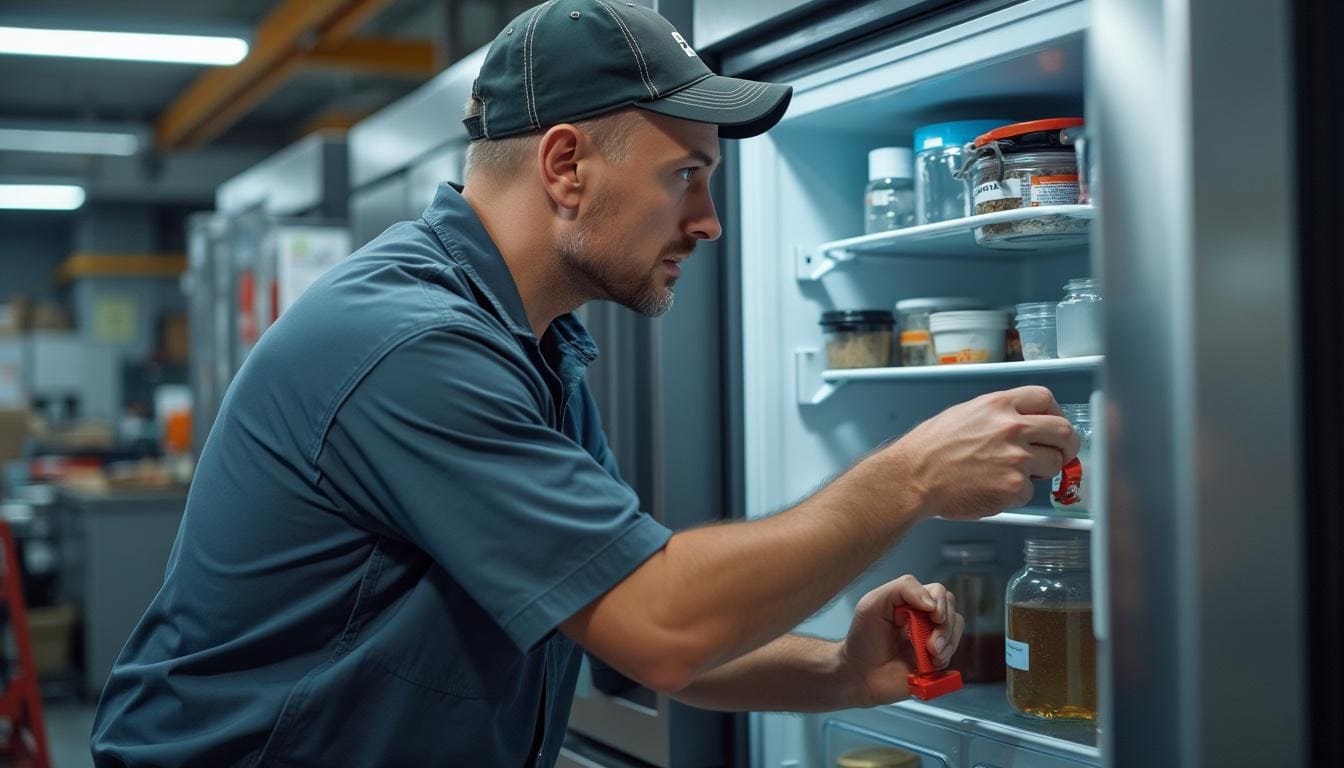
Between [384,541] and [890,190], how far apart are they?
1001mm

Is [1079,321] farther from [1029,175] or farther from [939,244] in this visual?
[939,244]

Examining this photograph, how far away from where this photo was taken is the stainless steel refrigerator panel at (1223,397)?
100 cm

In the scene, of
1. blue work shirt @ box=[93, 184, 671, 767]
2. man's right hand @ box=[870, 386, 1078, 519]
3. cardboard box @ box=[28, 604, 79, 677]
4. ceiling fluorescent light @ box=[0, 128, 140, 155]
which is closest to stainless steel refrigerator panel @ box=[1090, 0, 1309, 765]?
man's right hand @ box=[870, 386, 1078, 519]

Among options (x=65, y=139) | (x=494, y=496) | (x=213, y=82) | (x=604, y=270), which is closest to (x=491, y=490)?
(x=494, y=496)

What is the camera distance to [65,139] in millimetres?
9219

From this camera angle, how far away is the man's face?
141 centimetres

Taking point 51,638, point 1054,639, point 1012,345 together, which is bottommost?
point 51,638

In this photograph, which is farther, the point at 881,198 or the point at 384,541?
the point at 881,198

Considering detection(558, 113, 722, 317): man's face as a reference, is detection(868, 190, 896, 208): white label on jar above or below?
above

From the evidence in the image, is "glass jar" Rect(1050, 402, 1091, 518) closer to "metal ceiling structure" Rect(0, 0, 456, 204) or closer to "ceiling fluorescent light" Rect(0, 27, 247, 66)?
"metal ceiling structure" Rect(0, 0, 456, 204)

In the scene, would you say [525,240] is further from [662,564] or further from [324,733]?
[324,733]

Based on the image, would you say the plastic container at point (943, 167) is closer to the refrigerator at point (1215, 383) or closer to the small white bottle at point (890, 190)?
the small white bottle at point (890, 190)

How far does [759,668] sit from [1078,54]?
869 millimetres

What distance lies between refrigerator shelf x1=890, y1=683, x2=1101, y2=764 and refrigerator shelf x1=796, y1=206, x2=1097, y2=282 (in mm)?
646
